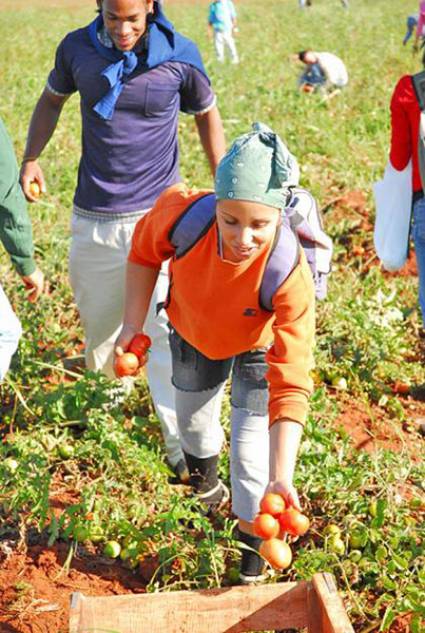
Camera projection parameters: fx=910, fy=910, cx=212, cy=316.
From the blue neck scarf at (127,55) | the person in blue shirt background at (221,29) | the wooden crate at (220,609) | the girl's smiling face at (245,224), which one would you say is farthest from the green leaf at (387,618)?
the person in blue shirt background at (221,29)

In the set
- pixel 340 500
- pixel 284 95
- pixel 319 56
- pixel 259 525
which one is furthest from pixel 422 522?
pixel 319 56

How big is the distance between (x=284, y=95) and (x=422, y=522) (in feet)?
21.2

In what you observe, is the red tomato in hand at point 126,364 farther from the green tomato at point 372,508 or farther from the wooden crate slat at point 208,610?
the green tomato at point 372,508

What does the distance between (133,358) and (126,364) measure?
0.10 feet

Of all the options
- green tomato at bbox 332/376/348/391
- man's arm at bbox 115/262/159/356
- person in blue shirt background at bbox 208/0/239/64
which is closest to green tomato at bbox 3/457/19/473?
man's arm at bbox 115/262/159/356

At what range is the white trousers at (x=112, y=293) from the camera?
3281 millimetres

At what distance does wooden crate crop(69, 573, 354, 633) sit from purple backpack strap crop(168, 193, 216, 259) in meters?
0.91

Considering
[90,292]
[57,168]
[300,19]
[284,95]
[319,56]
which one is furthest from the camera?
[300,19]

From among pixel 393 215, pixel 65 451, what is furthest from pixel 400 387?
pixel 65 451

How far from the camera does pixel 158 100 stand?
3.15 metres

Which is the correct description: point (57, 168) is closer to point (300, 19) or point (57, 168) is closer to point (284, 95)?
point (284, 95)

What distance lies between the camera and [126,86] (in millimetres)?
3117

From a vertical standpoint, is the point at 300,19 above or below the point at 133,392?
below

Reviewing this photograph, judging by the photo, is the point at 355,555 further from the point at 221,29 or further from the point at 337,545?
the point at 221,29
